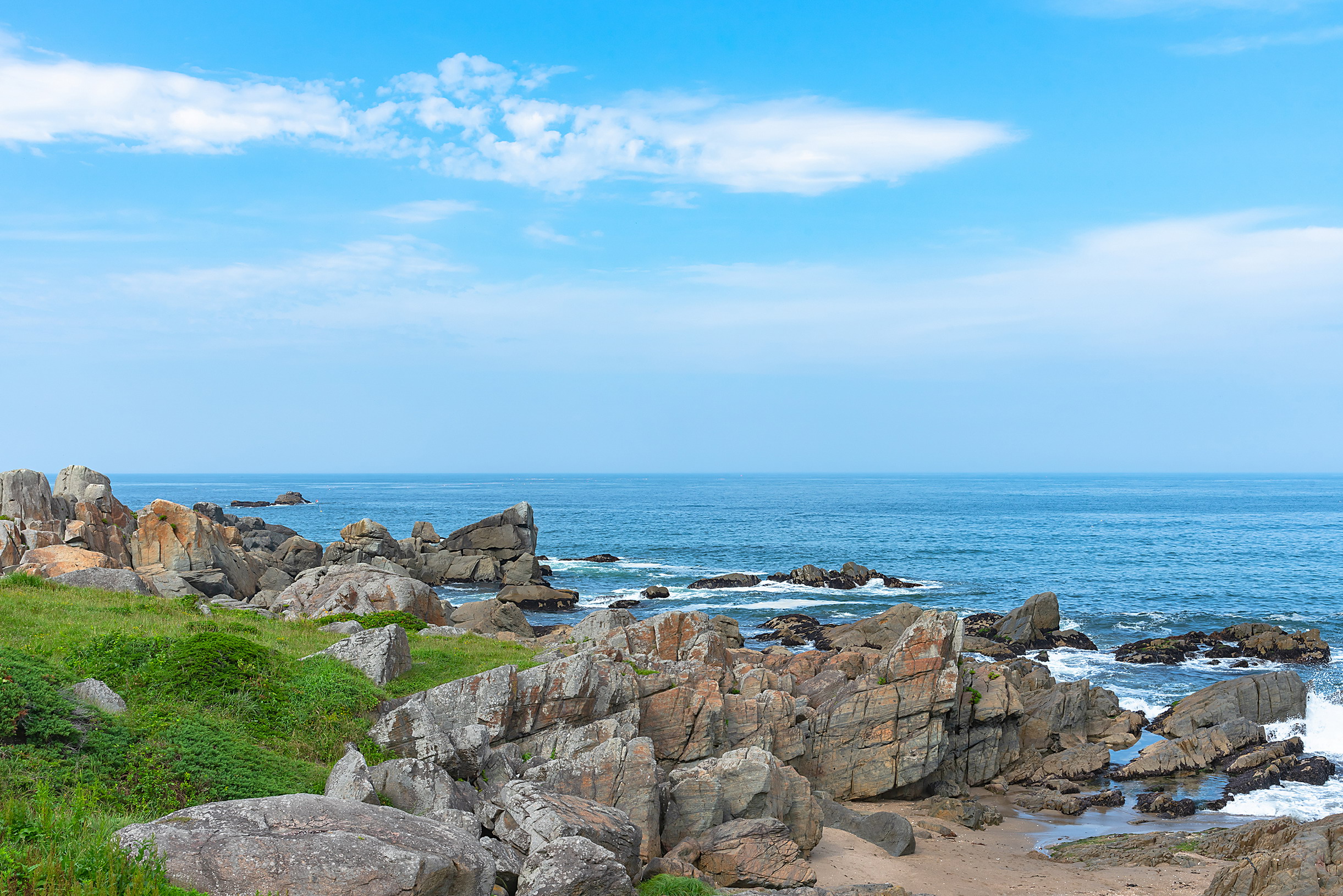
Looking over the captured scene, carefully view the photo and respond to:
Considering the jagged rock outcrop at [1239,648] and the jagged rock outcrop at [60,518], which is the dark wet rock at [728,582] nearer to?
the jagged rock outcrop at [1239,648]

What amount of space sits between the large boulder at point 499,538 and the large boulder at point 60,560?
4282 cm

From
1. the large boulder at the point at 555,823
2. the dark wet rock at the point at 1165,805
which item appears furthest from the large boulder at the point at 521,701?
the dark wet rock at the point at 1165,805

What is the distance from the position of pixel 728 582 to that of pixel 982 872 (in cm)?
5326

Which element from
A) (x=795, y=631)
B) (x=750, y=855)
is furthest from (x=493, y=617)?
(x=750, y=855)

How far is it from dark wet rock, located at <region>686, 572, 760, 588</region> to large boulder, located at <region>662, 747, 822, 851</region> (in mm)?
51683

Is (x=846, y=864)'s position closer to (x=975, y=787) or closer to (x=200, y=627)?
(x=975, y=787)

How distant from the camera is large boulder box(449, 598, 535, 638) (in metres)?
46.9

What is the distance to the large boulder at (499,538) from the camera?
265 feet

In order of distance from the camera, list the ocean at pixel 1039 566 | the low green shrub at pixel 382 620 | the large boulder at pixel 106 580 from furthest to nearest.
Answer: the ocean at pixel 1039 566
the low green shrub at pixel 382 620
the large boulder at pixel 106 580

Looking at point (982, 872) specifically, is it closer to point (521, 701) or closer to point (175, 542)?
point (521, 701)

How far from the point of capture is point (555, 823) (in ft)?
46.6

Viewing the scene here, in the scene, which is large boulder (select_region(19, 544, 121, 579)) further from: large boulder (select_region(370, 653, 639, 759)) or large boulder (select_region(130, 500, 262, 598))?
large boulder (select_region(370, 653, 639, 759))

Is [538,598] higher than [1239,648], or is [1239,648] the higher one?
[1239,648]

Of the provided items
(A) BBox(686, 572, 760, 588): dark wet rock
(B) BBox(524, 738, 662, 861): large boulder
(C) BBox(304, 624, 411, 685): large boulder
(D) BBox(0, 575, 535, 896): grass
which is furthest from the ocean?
(D) BBox(0, 575, 535, 896): grass
